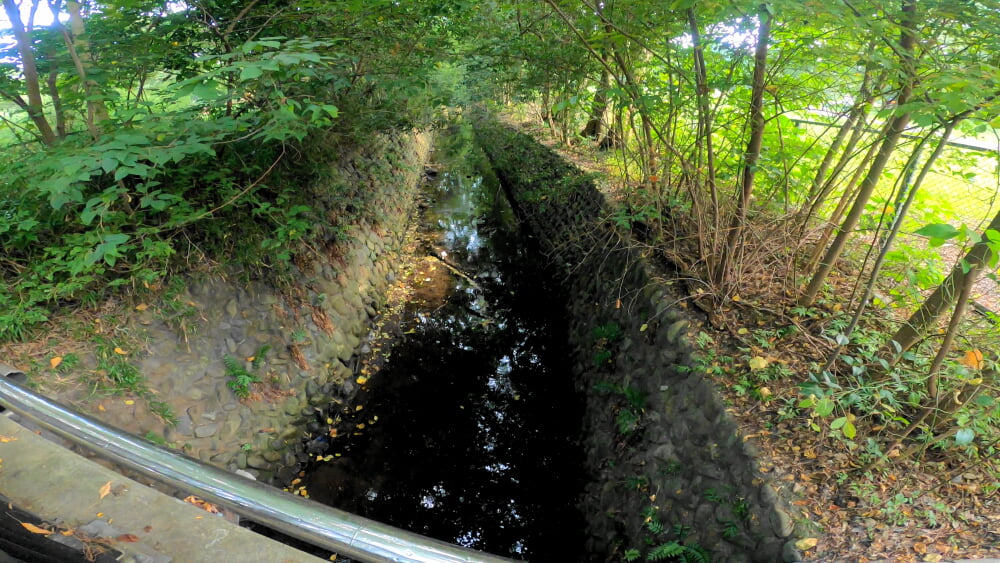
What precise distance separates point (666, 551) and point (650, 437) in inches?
39.0

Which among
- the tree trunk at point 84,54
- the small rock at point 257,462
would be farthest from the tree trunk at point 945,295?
the tree trunk at point 84,54

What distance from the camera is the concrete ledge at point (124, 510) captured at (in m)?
1.71

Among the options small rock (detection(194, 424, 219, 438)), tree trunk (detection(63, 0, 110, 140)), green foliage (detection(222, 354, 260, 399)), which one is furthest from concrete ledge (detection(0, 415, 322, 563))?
tree trunk (detection(63, 0, 110, 140))

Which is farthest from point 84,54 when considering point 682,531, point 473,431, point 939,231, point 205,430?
point 682,531

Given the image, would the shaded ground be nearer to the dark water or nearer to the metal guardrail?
the dark water

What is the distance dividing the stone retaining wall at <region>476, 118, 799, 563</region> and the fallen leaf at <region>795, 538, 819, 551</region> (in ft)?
0.12

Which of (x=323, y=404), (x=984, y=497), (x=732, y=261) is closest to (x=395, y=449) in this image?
(x=323, y=404)

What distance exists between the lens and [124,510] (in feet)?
5.96

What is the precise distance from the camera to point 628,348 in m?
4.60

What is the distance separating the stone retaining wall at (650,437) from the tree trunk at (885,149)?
1.03 m

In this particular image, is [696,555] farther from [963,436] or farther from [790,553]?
[963,436]

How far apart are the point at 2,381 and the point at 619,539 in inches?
143

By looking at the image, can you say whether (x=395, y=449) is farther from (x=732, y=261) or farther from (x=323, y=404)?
(x=732, y=261)

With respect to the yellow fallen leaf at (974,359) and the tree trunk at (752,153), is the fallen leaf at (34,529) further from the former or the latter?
the yellow fallen leaf at (974,359)
